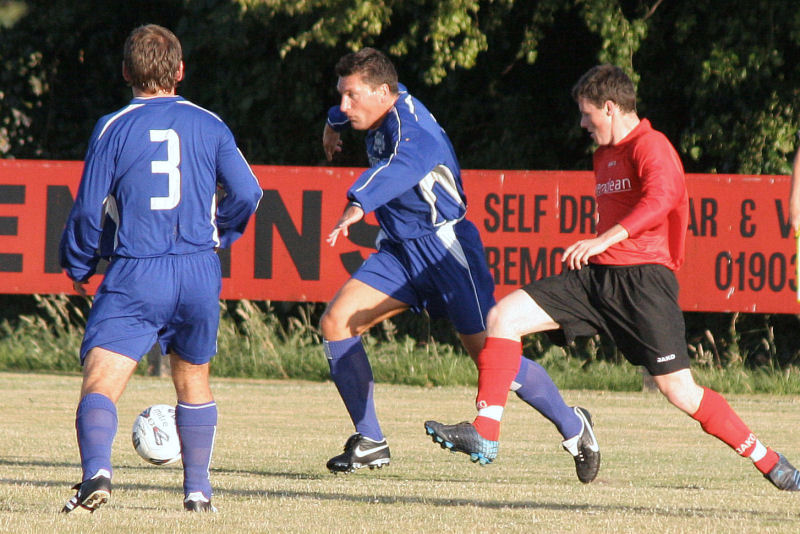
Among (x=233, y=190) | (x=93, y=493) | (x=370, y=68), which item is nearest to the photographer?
(x=93, y=493)

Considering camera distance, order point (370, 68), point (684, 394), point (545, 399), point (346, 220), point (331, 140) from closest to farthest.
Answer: point (684, 394) < point (346, 220) < point (545, 399) < point (370, 68) < point (331, 140)

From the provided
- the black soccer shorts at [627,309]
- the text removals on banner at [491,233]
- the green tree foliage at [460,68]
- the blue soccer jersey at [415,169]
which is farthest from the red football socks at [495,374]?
the green tree foliage at [460,68]

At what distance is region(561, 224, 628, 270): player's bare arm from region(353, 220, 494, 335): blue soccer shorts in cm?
124

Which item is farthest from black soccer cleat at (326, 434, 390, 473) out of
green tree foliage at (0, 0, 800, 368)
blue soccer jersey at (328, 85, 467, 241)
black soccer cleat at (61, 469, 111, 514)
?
green tree foliage at (0, 0, 800, 368)

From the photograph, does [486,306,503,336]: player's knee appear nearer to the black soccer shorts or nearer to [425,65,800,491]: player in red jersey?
[425,65,800,491]: player in red jersey

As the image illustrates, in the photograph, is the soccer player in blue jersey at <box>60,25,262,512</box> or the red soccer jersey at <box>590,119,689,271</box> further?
the red soccer jersey at <box>590,119,689,271</box>

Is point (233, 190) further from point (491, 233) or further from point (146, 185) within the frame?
point (491, 233)

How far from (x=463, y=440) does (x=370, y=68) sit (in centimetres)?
223

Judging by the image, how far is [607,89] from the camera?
6.25 meters

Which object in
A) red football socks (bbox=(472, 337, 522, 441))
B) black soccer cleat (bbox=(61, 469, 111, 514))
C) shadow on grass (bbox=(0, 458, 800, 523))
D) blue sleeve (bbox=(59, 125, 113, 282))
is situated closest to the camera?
black soccer cleat (bbox=(61, 469, 111, 514))

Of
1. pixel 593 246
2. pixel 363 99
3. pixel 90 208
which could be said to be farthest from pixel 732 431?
pixel 90 208

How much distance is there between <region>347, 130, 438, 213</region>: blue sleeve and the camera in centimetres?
662

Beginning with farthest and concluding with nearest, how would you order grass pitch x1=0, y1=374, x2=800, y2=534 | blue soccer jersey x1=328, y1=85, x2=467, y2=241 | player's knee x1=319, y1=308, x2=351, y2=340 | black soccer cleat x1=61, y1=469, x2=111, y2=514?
player's knee x1=319, y1=308, x2=351, y2=340, blue soccer jersey x1=328, y1=85, x2=467, y2=241, grass pitch x1=0, y1=374, x2=800, y2=534, black soccer cleat x1=61, y1=469, x2=111, y2=514

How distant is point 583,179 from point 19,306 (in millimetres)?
8187
